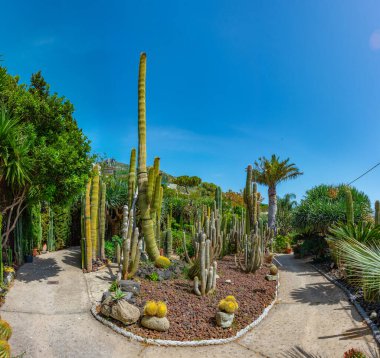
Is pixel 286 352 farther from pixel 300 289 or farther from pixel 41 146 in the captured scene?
pixel 41 146

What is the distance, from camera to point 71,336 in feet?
20.6

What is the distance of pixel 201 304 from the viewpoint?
294 inches

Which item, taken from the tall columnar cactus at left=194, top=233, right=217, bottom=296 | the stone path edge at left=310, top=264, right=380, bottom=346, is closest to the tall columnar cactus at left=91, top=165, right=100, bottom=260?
the tall columnar cactus at left=194, top=233, right=217, bottom=296

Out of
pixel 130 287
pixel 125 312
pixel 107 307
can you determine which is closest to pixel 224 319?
pixel 125 312

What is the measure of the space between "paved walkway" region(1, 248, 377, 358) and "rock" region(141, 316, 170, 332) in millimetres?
425

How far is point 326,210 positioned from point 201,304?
844 centimetres

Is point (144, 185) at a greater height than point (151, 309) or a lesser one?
greater

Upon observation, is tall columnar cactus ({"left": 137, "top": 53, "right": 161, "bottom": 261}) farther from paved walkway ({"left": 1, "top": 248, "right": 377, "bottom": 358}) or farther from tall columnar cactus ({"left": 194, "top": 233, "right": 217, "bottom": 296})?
tall columnar cactus ({"left": 194, "top": 233, "right": 217, "bottom": 296})

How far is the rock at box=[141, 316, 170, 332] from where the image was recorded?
20.9 feet

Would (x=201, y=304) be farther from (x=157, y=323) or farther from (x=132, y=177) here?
(x=132, y=177)

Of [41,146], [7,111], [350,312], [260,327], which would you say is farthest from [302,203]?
[7,111]

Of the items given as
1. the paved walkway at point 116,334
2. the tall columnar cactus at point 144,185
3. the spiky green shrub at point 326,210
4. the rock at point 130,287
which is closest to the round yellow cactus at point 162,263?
the tall columnar cactus at point 144,185

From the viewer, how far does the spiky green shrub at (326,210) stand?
13672 millimetres

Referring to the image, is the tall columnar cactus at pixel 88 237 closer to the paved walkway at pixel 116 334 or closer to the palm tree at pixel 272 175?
the paved walkway at pixel 116 334
